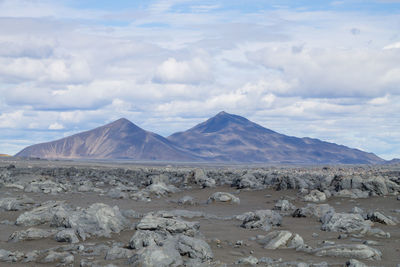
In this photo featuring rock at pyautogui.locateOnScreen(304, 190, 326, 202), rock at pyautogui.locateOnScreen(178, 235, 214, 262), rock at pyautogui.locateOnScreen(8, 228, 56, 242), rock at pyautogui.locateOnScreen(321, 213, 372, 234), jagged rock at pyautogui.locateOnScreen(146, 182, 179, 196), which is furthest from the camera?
jagged rock at pyautogui.locateOnScreen(146, 182, 179, 196)

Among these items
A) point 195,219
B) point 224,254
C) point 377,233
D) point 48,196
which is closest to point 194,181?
point 48,196

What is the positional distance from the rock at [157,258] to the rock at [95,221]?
158 inches

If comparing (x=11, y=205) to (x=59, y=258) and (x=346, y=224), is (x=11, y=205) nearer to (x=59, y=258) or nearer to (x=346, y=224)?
(x=59, y=258)

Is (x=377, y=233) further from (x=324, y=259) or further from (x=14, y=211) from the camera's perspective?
(x=14, y=211)

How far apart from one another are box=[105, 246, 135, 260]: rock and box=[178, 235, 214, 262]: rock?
131 cm

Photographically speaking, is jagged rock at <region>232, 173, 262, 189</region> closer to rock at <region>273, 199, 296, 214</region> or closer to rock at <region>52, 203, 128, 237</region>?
rock at <region>273, 199, 296, 214</region>

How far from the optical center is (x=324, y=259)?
13688 millimetres

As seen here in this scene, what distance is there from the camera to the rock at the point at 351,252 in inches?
539

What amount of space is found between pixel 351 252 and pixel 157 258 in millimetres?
5394

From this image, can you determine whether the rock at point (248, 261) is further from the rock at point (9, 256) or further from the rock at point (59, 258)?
the rock at point (9, 256)

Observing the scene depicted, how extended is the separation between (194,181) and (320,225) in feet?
67.7

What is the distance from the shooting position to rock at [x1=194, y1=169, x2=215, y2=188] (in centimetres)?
3674

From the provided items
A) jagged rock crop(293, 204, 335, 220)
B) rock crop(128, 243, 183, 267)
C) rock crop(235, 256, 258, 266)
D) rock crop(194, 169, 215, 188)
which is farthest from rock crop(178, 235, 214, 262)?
rock crop(194, 169, 215, 188)

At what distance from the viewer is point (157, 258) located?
12.1 m
